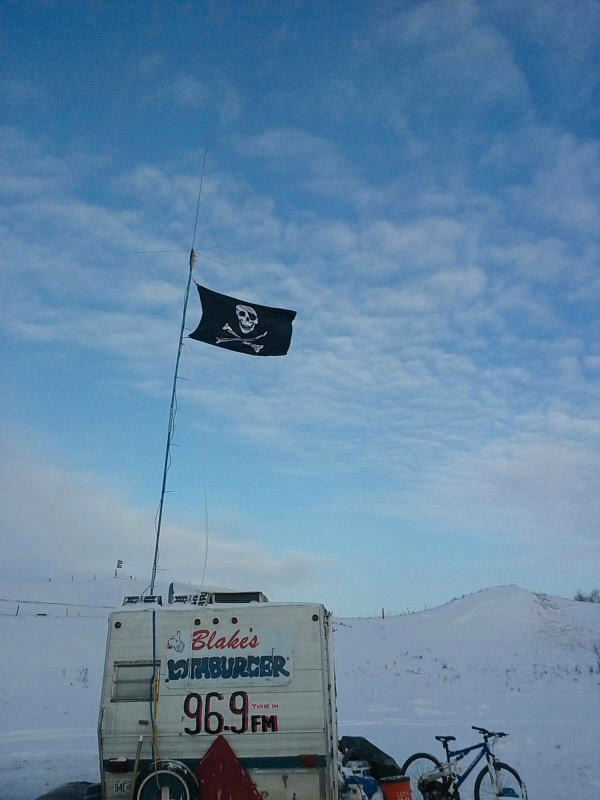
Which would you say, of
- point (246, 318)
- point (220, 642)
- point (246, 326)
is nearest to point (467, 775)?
point (220, 642)

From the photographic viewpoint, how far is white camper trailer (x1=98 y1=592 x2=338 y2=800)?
23.6 ft

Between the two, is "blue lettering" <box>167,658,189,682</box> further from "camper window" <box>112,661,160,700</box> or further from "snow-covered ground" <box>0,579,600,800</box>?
"snow-covered ground" <box>0,579,600,800</box>

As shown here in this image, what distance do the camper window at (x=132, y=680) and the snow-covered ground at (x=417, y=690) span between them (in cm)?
428

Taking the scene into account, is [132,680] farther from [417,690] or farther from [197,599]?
[417,690]

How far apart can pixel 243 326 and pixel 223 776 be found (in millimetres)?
8215

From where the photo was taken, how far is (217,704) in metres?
7.47

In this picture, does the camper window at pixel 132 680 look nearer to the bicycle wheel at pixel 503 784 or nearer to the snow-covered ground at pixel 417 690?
the snow-covered ground at pixel 417 690

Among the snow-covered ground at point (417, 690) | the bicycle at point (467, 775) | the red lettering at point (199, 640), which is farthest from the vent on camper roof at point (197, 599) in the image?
the snow-covered ground at point (417, 690)

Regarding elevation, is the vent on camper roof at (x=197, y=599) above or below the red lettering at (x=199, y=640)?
above

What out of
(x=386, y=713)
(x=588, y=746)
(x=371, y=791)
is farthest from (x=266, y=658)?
(x=386, y=713)

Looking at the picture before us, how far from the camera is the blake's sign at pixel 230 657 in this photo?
7574 mm

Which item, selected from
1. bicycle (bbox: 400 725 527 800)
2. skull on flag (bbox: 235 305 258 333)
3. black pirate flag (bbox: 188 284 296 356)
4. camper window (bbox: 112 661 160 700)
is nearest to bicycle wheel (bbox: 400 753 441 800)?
bicycle (bbox: 400 725 527 800)

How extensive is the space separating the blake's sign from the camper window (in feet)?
0.82

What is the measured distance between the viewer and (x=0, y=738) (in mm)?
13445
